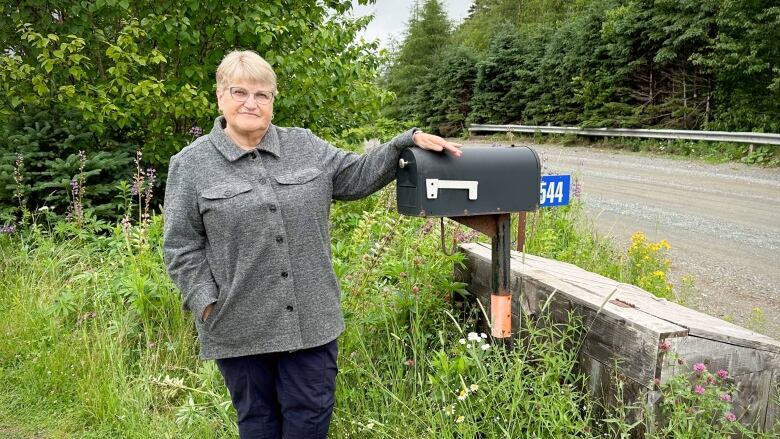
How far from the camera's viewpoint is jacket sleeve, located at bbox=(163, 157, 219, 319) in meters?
2.17

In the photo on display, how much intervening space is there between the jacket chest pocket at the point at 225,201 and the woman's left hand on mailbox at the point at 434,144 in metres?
0.61

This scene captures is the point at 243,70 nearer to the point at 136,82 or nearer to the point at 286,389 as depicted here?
the point at 286,389

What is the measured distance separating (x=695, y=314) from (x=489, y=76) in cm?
2093

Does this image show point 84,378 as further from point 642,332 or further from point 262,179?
point 642,332

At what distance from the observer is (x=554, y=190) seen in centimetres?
267

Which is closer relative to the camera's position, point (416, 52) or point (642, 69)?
point (642, 69)

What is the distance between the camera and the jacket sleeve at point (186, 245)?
2.17 meters

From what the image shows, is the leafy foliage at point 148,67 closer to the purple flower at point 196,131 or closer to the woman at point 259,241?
the purple flower at point 196,131

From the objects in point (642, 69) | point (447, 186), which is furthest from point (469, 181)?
point (642, 69)

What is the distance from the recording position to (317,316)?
225 centimetres

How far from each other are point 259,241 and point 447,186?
2.20 feet

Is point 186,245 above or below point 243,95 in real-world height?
below

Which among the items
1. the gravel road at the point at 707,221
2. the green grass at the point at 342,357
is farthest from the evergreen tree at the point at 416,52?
the green grass at the point at 342,357

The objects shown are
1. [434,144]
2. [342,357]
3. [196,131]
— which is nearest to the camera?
[434,144]
